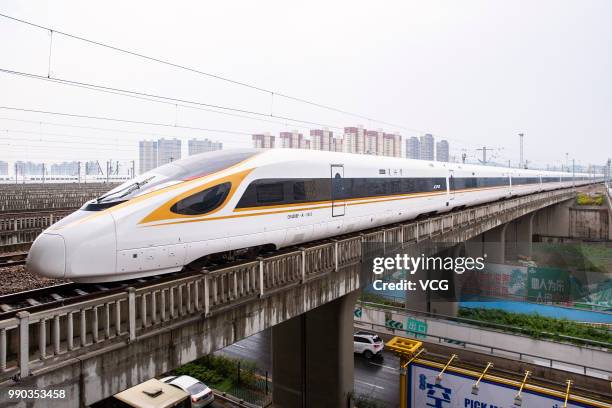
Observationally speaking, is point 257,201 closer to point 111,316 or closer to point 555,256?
point 111,316

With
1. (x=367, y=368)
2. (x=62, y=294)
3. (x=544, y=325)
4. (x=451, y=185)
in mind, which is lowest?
(x=367, y=368)

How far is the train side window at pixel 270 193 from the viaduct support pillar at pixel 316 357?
14.9ft

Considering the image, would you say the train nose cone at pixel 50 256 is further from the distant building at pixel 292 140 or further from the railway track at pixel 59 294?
the distant building at pixel 292 140

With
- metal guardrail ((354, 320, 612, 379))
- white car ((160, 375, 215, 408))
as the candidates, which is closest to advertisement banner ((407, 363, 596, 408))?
metal guardrail ((354, 320, 612, 379))

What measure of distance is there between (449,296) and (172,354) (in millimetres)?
25451

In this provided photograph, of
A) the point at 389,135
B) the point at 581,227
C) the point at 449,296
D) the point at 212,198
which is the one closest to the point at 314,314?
the point at 212,198

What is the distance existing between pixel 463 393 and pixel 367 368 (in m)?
9.10

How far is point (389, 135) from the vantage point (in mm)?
74812

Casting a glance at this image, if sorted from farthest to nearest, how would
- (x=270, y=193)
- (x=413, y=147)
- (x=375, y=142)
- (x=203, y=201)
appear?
1. (x=413, y=147)
2. (x=375, y=142)
3. (x=270, y=193)
4. (x=203, y=201)

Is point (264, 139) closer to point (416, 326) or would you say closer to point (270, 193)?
point (416, 326)

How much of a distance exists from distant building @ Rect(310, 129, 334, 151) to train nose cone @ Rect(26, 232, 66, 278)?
57.8 metres

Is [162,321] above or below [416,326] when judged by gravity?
above

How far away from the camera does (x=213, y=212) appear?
28.3ft

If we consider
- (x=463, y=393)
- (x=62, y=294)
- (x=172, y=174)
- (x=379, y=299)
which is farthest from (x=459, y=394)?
(x=379, y=299)
